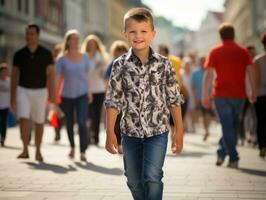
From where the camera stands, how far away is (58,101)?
11.4 meters

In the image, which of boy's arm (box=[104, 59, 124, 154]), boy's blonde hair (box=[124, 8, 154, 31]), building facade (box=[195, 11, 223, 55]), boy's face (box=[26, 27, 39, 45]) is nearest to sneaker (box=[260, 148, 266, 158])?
boy's face (box=[26, 27, 39, 45])

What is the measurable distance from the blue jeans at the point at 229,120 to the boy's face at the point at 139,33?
4626 mm

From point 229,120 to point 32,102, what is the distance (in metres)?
2.88

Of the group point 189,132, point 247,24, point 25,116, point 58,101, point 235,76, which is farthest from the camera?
point 247,24

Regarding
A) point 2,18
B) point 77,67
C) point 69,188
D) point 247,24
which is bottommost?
point 69,188

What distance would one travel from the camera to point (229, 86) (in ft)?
31.8

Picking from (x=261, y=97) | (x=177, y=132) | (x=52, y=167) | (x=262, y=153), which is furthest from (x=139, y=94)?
(x=261, y=97)

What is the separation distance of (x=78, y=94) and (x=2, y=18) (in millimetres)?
23527

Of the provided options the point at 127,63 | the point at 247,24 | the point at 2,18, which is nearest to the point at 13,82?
the point at 127,63

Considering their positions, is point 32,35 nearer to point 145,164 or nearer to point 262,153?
point 262,153

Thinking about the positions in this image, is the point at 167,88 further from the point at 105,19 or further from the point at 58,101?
the point at 105,19

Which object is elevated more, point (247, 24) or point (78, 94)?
point (247, 24)

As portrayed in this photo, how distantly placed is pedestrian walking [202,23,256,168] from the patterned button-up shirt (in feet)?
14.6

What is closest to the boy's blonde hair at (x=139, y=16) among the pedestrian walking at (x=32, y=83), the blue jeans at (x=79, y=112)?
the pedestrian walking at (x=32, y=83)
